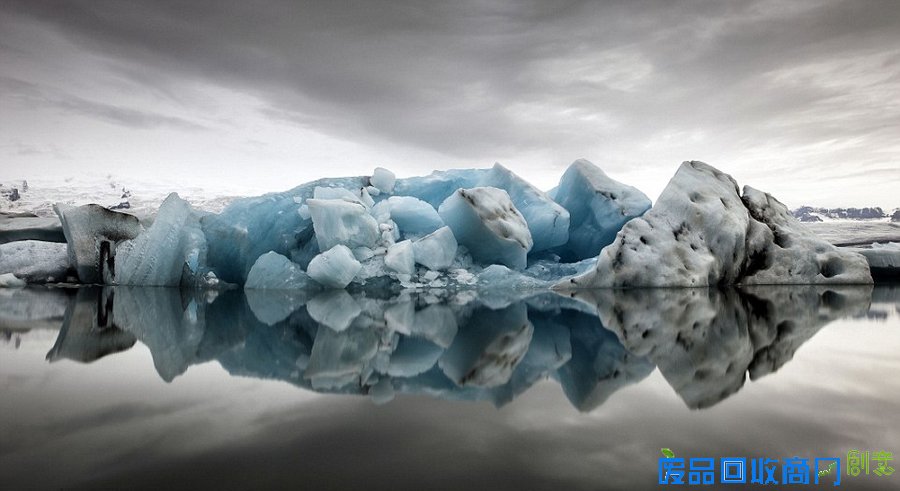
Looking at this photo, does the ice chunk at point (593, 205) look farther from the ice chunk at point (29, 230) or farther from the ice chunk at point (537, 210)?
the ice chunk at point (29, 230)

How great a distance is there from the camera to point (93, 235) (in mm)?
8820

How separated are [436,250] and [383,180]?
2557 mm

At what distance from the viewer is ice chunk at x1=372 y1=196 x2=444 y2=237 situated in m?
8.58

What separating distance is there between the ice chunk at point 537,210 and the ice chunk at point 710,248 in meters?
1.12

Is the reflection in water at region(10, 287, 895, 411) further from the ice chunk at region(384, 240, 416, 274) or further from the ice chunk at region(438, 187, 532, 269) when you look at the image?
the ice chunk at region(438, 187, 532, 269)

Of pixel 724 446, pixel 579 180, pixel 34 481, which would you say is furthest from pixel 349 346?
pixel 579 180

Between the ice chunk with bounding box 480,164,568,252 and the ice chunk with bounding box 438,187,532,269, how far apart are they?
0.39 metres

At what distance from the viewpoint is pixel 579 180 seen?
8.87m

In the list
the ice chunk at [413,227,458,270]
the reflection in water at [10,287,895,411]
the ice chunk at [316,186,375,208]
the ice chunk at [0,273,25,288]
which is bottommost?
the ice chunk at [0,273,25,288]

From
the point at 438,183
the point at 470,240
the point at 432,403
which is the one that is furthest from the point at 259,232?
the point at 432,403

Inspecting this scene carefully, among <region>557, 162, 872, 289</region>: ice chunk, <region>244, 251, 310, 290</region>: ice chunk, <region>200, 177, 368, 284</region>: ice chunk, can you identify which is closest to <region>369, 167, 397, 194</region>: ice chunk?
<region>200, 177, 368, 284</region>: ice chunk

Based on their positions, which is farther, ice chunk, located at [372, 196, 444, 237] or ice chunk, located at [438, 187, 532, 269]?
ice chunk, located at [372, 196, 444, 237]

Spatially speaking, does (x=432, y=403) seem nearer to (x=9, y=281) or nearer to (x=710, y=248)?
(x=710, y=248)

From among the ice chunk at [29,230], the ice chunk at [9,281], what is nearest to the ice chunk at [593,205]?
the ice chunk at [9,281]
